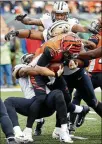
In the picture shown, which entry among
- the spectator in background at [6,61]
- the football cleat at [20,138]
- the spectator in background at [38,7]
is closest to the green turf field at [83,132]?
the football cleat at [20,138]

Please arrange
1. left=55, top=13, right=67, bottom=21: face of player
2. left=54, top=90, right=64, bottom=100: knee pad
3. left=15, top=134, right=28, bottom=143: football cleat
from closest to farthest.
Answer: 1. left=15, top=134, right=28, bottom=143: football cleat
2. left=54, top=90, right=64, bottom=100: knee pad
3. left=55, top=13, right=67, bottom=21: face of player

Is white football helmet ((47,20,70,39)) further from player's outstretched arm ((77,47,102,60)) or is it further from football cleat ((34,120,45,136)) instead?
football cleat ((34,120,45,136))

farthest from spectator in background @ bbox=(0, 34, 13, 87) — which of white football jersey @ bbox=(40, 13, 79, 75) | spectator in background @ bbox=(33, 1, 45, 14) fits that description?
white football jersey @ bbox=(40, 13, 79, 75)

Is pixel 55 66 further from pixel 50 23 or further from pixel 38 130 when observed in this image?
pixel 38 130

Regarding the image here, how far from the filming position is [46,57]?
6.33 m

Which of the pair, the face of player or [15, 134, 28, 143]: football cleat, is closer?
[15, 134, 28, 143]: football cleat

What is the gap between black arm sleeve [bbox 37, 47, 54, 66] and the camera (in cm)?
629

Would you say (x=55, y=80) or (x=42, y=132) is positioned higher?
(x=55, y=80)

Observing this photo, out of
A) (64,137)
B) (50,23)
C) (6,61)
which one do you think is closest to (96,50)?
(64,137)

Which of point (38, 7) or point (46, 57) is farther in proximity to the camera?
point (38, 7)

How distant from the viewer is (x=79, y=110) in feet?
22.9

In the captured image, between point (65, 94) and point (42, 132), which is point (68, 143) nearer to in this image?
point (65, 94)

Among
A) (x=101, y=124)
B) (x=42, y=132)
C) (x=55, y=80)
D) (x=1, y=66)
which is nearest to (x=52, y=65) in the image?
(x=55, y=80)

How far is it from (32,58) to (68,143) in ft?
3.39
